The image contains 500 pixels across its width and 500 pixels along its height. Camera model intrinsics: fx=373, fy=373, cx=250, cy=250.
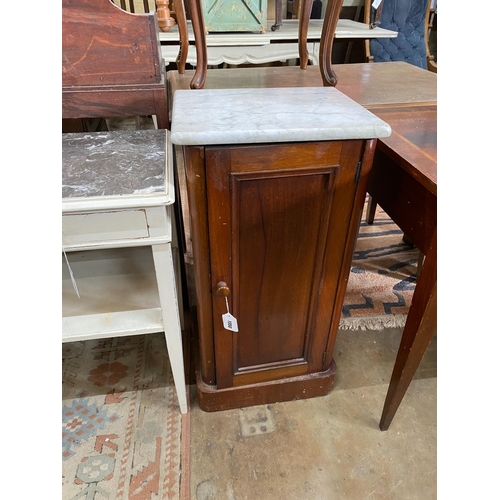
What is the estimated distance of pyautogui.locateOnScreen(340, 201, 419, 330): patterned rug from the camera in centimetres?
135

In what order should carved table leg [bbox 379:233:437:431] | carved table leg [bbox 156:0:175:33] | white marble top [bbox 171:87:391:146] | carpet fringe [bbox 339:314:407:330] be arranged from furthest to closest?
carved table leg [bbox 156:0:175:33]
carpet fringe [bbox 339:314:407:330]
carved table leg [bbox 379:233:437:431]
white marble top [bbox 171:87:391:146]

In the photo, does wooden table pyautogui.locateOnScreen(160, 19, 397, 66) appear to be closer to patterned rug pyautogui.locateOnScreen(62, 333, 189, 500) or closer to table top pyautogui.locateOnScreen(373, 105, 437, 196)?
table top pyautogui.locateOnScreen(373, 105, 437, 196)

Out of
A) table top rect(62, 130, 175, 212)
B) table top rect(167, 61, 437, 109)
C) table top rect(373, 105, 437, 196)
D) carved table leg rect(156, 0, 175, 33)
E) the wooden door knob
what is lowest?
the wooden door knob

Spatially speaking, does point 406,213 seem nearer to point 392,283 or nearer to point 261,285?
point 261,285

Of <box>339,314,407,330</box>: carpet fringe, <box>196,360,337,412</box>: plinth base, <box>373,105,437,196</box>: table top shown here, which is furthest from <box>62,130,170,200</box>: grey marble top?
<box>339,314,407,330</box>: carpet fringe

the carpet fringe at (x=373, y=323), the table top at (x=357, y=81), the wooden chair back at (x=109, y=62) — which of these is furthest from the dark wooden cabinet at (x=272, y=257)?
the table top at (x=357, y=81)

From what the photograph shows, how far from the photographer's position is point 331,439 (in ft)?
3.26

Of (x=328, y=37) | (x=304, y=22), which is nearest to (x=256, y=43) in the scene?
(x=304, y=22)

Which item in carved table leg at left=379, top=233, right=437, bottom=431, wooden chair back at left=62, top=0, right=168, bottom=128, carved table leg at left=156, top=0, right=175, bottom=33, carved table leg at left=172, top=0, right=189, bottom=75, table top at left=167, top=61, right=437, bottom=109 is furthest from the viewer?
carved table leg at left=156, top=0, right=175, bottom=33

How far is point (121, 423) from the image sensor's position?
1.03 metres

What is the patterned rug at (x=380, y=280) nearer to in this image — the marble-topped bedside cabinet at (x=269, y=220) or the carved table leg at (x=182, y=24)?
the marble-topped bedside cabinet at (x=269, y=220)

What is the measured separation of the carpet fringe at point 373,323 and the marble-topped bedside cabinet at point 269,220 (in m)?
0.32

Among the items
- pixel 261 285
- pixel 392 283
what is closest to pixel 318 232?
pixel 261 285

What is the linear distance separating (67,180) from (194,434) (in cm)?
72
